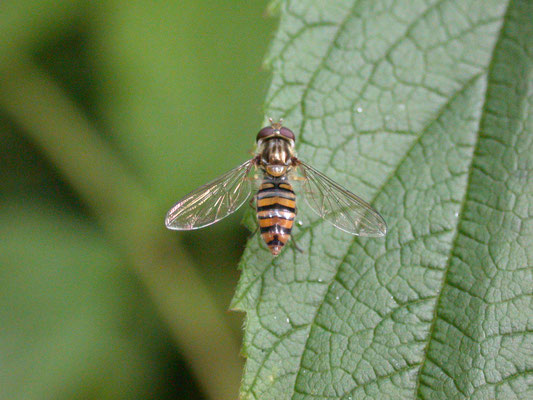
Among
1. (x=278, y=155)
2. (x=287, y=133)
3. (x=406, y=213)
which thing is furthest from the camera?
(x=278, y=155)

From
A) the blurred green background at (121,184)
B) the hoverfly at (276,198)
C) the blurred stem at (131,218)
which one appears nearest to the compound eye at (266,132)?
the hoverfly at (276,198)

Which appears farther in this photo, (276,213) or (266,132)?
(266,132)

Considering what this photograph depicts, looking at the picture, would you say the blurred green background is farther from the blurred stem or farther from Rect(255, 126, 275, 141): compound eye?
Rect(255, 126, 275, 141): compound eye

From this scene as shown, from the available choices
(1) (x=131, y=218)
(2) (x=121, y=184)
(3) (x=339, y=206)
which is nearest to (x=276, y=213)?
(3) (x=339, y=206)

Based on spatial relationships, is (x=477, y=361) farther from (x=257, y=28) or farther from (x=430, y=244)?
(x=257, y=28)

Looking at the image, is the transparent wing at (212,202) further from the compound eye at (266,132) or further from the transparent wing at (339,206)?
the transparent wing at (339,206)

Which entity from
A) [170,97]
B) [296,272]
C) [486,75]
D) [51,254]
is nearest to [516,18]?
[486,75]

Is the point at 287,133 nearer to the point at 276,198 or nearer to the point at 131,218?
the point at 276,198
